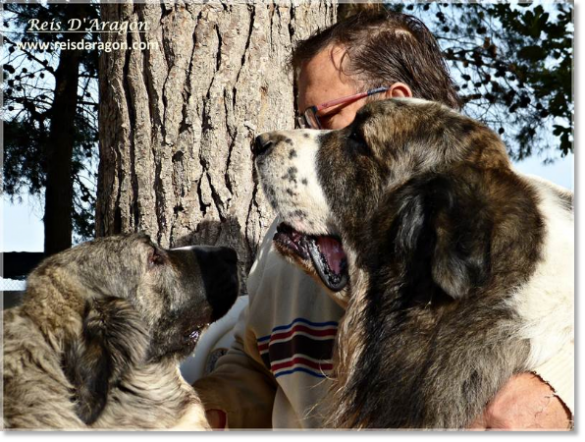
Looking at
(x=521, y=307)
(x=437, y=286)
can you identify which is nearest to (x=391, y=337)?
(x=437, y=286)

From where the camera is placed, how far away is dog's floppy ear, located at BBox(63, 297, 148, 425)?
10.6ft

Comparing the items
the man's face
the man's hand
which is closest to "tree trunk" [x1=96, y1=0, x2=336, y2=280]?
the man's face

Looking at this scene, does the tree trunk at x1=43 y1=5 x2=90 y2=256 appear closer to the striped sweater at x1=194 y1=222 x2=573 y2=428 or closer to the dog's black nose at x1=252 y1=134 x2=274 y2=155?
the striped sweater at x1=194 y1=222 x2=573 y2=428

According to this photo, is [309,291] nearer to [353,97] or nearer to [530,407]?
[353,97]

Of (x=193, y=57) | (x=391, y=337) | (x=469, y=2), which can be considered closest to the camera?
(x=391, y=337)

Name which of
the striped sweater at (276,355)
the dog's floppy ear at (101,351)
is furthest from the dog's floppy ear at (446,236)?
the dog's floppy ear at (101,351)

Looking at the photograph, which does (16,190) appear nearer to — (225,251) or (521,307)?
(225,251)

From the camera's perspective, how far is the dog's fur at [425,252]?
110 inches

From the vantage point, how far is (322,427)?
3.53 meters

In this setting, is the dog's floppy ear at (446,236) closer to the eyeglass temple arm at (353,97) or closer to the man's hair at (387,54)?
the eyeglass temple arm at (353,97)

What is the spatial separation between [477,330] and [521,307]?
7.1 inches

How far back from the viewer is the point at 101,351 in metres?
3.32

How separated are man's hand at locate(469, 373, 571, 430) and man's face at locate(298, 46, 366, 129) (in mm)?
1671

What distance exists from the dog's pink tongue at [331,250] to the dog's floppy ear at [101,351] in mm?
956
